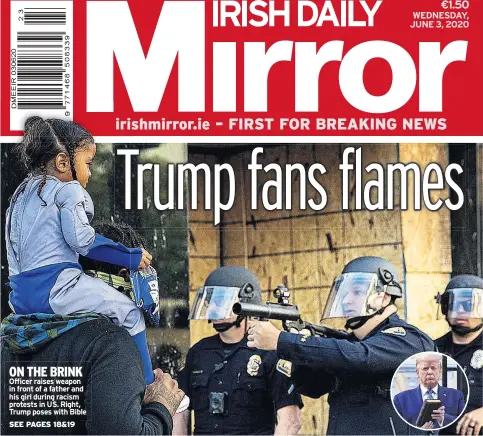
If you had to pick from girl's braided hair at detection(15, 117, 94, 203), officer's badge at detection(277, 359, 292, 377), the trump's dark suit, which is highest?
girl's braided hair at detection(15, 117, 94, 203)

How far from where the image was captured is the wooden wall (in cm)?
647

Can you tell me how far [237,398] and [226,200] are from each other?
934 mm

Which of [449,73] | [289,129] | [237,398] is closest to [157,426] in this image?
[237,398]

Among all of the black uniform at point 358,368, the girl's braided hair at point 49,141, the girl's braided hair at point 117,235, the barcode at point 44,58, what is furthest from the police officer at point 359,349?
the barcode at point 44,58

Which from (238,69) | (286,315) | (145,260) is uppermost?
(238,69)

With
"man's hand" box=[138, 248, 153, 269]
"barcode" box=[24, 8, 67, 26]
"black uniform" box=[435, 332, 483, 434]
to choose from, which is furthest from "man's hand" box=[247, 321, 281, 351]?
"barcode" box=[24, 8, 67, 26]


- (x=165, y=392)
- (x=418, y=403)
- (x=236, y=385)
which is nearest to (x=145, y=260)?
(x=165, y=392)

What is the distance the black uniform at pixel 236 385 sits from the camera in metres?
6.50

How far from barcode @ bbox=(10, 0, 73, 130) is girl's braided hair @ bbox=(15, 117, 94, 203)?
0.05 meters

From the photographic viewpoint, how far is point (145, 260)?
21.2ft

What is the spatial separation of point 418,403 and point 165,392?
119 centimetres

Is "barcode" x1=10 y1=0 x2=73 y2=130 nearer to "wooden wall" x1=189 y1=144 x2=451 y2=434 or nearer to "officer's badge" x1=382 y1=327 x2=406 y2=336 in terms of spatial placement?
"wooden wall" x1=189 y1=144 x2=451 y2=434

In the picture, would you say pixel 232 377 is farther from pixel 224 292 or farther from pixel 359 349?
pixel 359 349

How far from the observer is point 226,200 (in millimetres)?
6484
